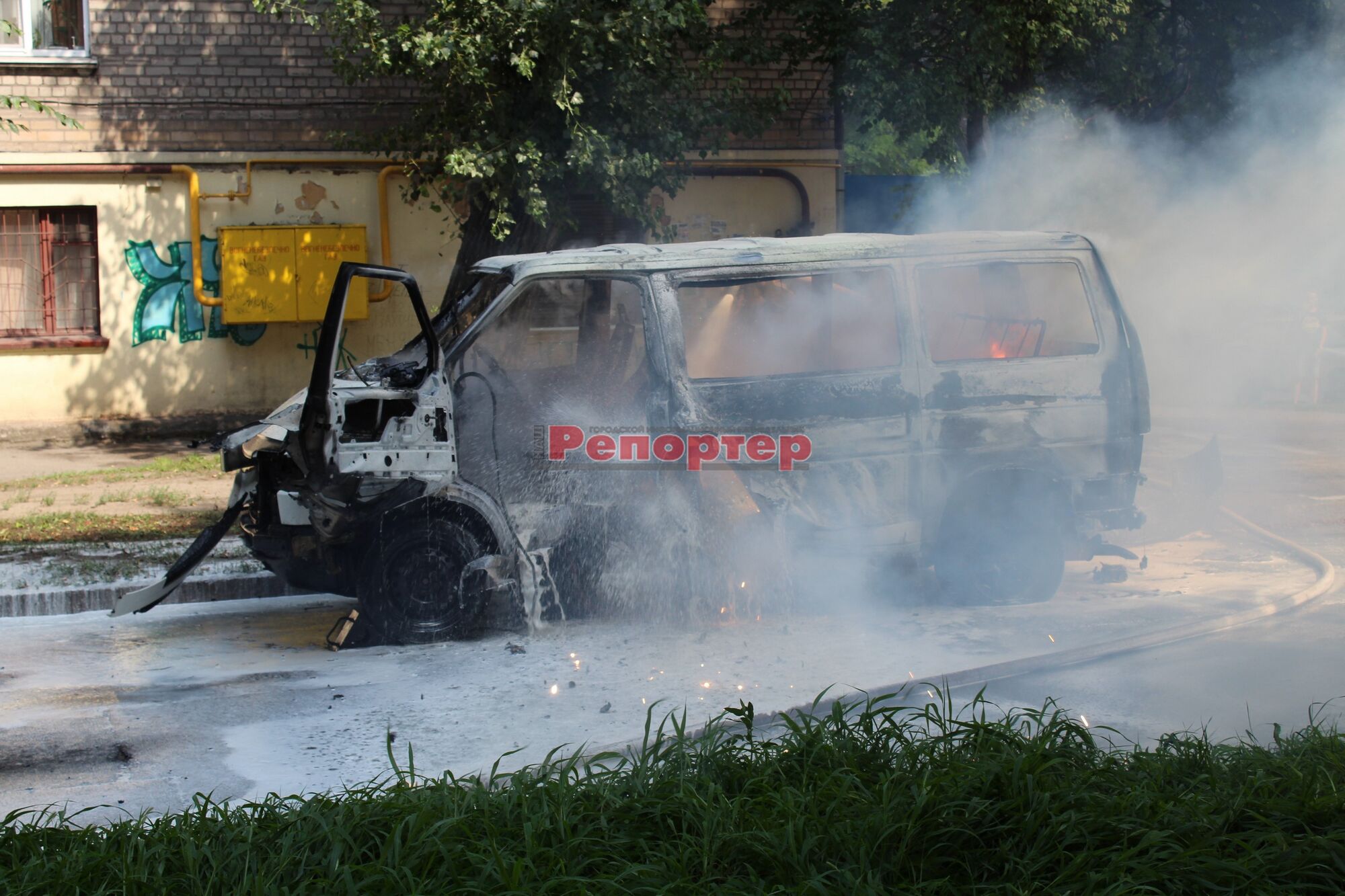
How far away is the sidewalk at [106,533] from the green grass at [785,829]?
2.95 meters

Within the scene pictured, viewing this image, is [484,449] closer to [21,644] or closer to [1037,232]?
[21,644]

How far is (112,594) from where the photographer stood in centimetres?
697

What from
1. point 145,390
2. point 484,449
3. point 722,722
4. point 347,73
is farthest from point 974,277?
point 145,390

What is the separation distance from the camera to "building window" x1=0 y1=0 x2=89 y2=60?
12.6 metres

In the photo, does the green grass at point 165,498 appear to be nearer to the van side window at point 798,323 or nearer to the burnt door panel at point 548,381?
the burnt door panel at point 548,381

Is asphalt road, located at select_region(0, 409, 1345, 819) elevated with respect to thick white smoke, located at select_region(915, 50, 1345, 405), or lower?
lower

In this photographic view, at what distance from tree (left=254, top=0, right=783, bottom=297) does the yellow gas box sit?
1.26 m

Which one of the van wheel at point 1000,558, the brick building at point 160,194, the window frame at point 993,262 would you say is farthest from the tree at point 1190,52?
the van wheel at point 1000,558

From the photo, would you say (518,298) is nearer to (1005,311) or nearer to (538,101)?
(1005,311)

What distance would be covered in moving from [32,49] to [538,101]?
567 cm

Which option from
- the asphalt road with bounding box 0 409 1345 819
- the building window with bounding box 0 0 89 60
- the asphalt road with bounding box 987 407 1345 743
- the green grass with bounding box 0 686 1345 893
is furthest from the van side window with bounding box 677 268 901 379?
the building window with bounding box 0 0 89 60

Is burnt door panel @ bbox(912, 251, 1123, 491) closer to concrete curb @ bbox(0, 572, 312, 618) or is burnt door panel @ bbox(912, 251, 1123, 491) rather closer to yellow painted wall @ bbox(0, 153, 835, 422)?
concrete curb @ bbox(0, 572, 312, 618)

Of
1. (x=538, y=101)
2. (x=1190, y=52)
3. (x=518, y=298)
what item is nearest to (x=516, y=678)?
(x=518, y=298)

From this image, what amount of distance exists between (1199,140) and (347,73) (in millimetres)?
8790
